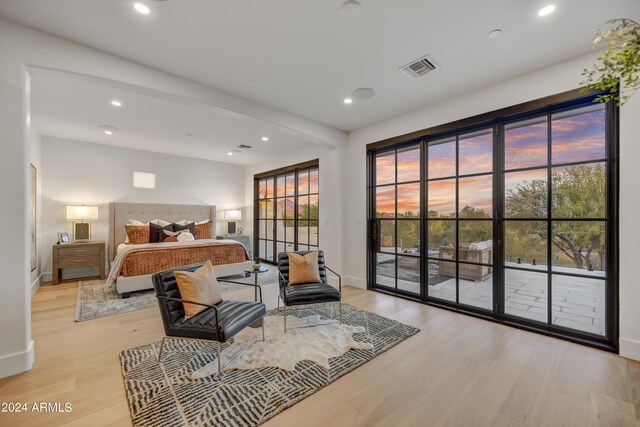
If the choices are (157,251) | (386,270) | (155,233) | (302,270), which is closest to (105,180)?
(155,233)

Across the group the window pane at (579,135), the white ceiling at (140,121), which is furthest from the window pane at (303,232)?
the window pane at (579,135)

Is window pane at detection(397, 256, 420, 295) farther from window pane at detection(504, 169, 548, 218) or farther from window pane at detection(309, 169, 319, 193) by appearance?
window pane at detection(309, 169, 319, 193)

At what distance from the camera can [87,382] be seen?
7.10ft

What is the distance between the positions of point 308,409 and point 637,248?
310cm

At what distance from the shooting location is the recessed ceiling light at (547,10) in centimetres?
209

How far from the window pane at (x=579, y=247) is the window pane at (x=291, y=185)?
4916 millimetres

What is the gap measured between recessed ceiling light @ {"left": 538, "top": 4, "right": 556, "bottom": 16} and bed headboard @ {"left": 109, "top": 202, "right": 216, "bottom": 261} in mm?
6959

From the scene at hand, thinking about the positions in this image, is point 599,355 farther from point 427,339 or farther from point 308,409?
point 308,409

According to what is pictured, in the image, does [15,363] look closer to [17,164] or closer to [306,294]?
[17,164]

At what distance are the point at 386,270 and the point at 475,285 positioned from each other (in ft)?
4.43

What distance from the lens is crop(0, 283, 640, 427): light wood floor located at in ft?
5.92

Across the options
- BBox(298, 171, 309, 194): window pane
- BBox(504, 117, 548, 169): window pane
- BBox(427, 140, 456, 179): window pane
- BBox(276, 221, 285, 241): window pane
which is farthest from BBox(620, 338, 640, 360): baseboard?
BBox(276, 221, 285, 241): window pane

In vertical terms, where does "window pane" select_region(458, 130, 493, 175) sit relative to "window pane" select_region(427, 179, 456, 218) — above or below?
above

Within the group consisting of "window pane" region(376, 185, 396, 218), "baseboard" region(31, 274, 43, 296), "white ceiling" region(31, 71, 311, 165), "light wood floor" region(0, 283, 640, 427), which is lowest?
"light wood floor" region(0, 283, 640, 427)
